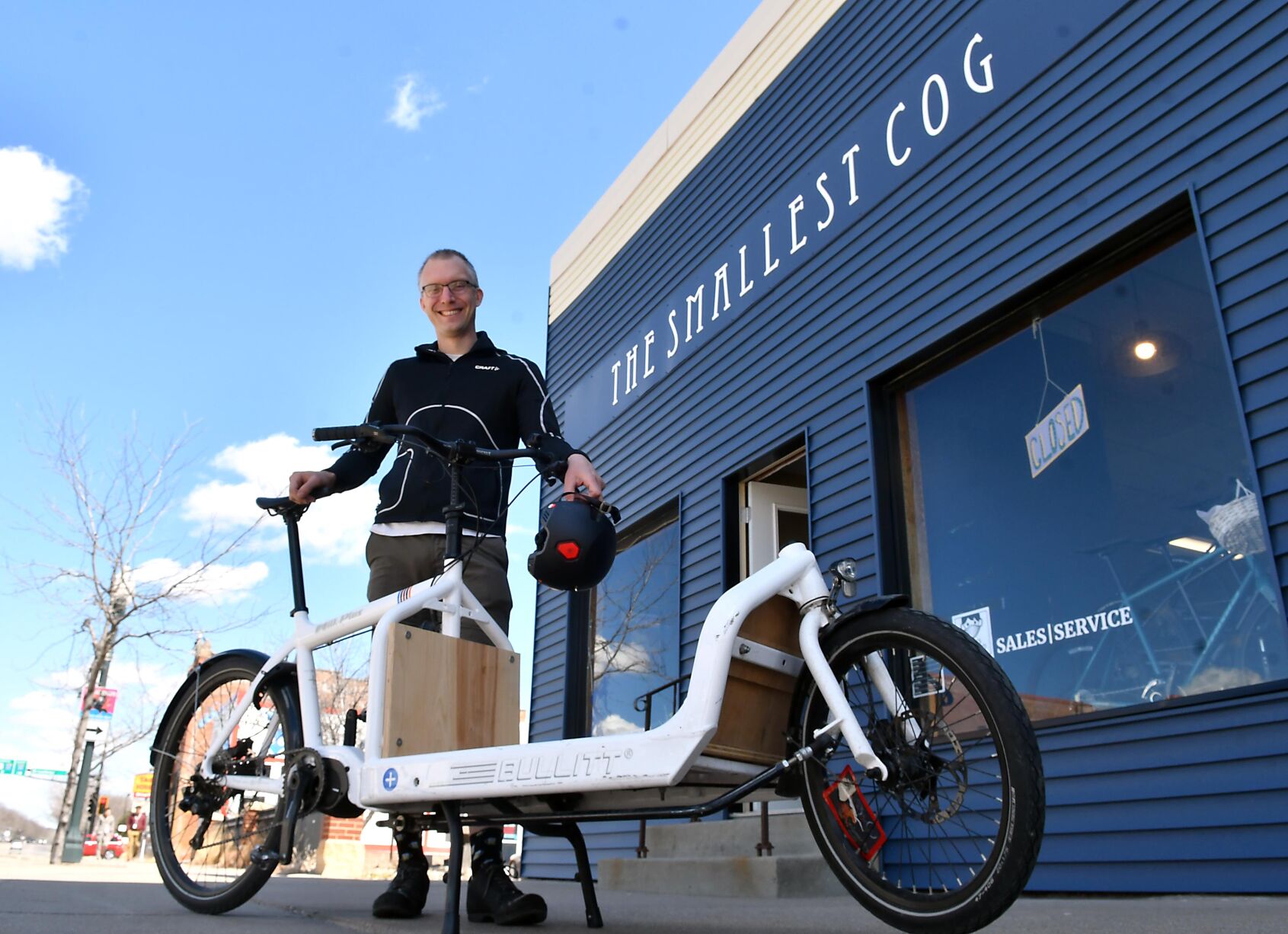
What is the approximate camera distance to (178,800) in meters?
2.85

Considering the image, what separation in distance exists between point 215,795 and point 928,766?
2004mm

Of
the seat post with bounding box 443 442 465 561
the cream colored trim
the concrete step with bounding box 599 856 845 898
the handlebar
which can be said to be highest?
the cream colored trim

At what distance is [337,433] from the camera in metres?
2.54

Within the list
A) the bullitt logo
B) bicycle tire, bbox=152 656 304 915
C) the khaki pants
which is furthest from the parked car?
the bullitt logo

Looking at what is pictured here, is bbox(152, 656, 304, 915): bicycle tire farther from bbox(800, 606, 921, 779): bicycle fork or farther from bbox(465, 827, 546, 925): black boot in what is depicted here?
bbox(800, 606, 921, 779): bicycle fork

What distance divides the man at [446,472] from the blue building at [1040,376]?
2374 millimetres

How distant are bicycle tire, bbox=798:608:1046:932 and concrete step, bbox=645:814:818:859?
2.65 m

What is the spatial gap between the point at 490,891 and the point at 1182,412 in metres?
3.12

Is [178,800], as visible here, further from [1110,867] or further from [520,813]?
[1110,867]

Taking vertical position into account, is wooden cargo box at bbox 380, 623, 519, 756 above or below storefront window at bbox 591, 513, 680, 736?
below

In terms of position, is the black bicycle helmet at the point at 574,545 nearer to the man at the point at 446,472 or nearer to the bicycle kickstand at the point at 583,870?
the man at the point at 446,472

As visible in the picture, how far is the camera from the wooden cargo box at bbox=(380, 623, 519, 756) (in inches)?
89.7

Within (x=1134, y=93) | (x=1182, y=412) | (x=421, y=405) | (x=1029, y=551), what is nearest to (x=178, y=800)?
(x=421, y=405)

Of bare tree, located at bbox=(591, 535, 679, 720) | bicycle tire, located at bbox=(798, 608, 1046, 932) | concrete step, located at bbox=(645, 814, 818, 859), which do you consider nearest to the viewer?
bicycle tire, located at bbox=(798, 608, 1046, 932)
